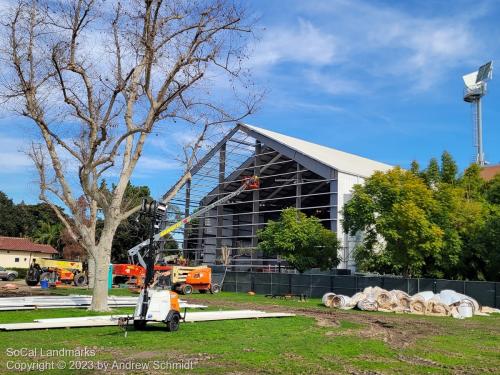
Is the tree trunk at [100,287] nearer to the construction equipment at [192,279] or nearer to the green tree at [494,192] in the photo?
the construction equipment at [192,279]

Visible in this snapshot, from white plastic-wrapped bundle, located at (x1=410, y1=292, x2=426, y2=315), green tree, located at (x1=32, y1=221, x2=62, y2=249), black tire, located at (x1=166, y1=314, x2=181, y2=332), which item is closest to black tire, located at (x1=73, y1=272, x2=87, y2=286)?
white plastic-wrapped bundle, located at (x1=410, y1=292, x2=426, y2=315)

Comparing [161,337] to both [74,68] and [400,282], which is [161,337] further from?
[400,282]

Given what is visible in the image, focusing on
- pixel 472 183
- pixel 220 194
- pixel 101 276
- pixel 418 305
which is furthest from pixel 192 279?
pixel 220 194

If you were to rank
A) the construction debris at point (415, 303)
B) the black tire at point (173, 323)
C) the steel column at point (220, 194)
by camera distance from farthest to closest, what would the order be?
1. the steel column at point (220, 194)
2. the construction debris at point (415, 303)
3. the black tire at point (173, 323)

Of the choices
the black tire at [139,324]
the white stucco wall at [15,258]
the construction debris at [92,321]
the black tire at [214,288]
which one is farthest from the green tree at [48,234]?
the black tire at [139,324]

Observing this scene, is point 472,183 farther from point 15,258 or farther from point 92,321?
point 15,258

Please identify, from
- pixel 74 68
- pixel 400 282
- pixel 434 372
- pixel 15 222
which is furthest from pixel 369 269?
pixel 15 222

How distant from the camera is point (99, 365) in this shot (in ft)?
31.0

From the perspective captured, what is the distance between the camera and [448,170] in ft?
143

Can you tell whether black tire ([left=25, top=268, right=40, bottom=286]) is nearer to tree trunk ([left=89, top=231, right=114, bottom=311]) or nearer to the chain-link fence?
the chain-link fence

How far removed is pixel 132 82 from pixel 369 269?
23348mm

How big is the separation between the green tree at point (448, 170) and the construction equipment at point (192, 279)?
2002 cm

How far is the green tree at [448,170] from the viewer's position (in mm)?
43322

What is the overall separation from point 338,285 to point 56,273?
23.0 metres
